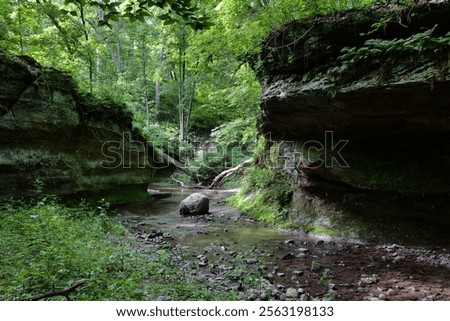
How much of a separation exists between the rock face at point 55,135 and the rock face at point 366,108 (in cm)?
711

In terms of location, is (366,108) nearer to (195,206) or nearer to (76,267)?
(76,267)

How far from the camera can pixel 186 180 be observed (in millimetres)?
25797

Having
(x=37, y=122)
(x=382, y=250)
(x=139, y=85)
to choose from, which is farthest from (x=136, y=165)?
(x=139, y=85)

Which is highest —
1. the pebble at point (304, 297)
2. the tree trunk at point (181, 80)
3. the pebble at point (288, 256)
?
the tree trunk at point (181, 80)

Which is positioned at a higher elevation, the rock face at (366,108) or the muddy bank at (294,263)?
the rock face at (366,108)

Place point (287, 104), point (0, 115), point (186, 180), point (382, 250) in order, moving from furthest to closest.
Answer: point (186, 180), point (0, 115), point (287, 104), point (382, 250)

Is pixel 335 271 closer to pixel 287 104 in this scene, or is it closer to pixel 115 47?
pixel 287 104

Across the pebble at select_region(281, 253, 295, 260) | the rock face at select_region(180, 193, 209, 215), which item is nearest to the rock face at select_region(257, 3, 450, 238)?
the pebble at select_region(281, 253, 295, 260)

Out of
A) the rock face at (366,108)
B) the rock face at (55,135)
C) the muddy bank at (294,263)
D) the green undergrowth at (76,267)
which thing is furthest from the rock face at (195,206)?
the green undergrowth at (76,267)

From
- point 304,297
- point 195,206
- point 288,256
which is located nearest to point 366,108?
point 288,256

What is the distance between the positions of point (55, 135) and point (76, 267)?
8.33 m

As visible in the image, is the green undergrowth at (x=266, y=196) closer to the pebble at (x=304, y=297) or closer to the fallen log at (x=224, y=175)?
the pebble at (x=304, y=297)

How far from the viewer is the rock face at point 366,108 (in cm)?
669

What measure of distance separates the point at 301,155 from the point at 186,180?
653 inches
